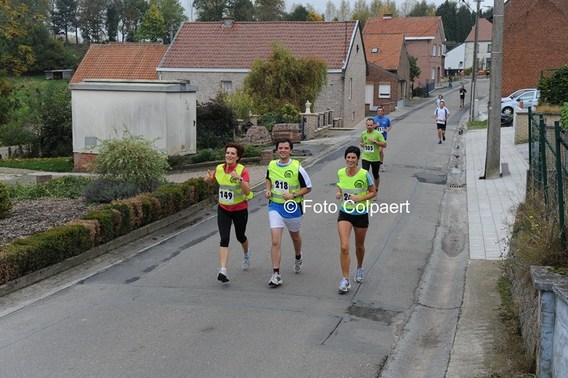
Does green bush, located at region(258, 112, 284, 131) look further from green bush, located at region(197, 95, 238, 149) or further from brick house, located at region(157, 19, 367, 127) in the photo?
brick house, located at region(157, 19, 367, 127)

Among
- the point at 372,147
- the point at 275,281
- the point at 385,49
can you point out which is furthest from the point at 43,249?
the point at 385,49

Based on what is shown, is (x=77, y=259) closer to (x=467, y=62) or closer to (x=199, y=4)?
(x=199, y=4)

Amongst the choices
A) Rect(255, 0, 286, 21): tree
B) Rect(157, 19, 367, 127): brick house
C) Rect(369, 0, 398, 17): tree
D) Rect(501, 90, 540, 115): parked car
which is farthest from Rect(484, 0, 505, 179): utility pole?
Rect(369, 0, 398, 17): tree

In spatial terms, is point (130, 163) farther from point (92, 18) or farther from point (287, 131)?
point (92, 18)

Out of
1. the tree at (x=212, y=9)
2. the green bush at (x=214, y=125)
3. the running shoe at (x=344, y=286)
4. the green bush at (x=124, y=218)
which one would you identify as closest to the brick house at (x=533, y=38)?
the green bush at (x=214, y=125)

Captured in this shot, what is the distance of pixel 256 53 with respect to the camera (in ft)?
132

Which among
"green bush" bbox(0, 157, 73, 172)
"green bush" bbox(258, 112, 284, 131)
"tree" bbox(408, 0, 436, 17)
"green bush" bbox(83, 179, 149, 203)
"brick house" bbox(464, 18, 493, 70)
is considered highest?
"tree" bbox(408, 0, 436, 17)

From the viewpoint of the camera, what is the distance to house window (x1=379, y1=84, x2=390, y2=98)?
53.3 m

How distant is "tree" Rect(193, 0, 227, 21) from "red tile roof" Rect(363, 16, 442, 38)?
19.9 meters

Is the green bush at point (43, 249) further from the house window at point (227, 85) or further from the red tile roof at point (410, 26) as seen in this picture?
the red tile roof at point (410, 26)

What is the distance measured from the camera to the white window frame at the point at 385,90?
53.3 m

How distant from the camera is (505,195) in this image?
16.2 metres

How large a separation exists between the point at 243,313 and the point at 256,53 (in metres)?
33.2

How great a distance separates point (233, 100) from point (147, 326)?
2486 centimetres
